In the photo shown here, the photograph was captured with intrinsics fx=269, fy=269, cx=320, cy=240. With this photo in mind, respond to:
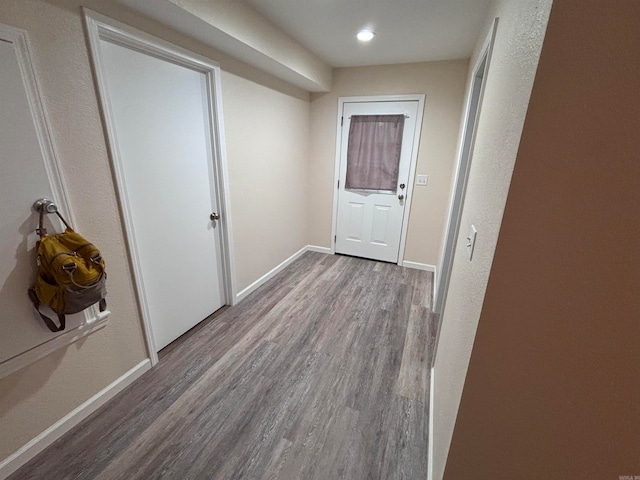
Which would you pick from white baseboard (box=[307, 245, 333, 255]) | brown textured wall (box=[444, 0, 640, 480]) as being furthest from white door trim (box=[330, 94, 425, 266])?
brown textured wall (box=[444, 0, 640, 480])

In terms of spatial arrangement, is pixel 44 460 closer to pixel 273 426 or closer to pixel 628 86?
pixel 273 426

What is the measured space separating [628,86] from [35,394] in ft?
7.27

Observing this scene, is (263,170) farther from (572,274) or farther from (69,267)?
(572,274)

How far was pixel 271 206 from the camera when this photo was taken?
2889mm

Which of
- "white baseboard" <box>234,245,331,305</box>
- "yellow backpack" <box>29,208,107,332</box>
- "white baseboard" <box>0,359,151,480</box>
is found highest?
"yellow backpack" <box>29,208,107,332</box>

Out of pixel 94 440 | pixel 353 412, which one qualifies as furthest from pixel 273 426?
Answer: pixel 94 440

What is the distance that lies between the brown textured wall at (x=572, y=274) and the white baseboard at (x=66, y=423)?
6.11ft

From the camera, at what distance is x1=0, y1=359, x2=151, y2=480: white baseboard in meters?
1.19

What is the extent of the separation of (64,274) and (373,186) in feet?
9.66

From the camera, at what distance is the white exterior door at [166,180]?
1.48 meters

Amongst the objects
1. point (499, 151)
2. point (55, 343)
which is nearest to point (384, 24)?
point (499, 151)

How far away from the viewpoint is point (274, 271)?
3.14m

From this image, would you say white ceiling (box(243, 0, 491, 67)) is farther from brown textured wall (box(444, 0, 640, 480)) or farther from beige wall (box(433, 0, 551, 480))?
brown textured wall (box(444, 0, 640, 480))

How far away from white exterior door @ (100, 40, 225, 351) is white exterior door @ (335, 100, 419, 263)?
1.81m
